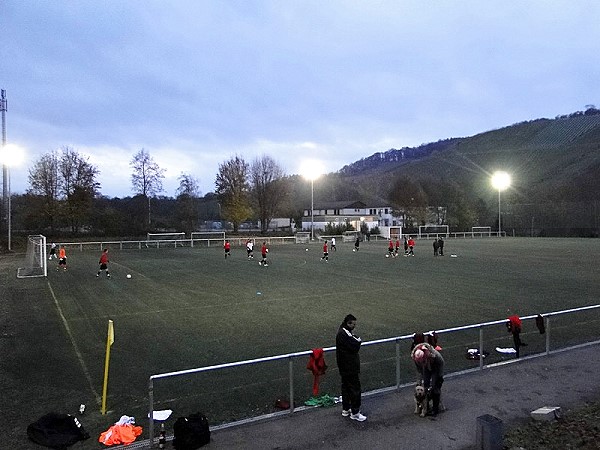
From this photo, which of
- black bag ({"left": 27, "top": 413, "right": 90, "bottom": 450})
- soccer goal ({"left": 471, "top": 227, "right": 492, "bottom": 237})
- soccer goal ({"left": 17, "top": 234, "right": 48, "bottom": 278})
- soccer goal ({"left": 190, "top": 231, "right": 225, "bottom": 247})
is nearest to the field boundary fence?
black bag ({"left": 27, "top": 413, "right": 90, "bottom": 450})

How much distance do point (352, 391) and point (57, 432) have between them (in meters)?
4.10

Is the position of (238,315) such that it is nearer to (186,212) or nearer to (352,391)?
(352,391)

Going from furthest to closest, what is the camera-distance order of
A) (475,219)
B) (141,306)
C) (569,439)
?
(475,219) → (141,306) → (569,439)

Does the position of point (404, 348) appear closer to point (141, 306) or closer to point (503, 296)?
point (503, 296)

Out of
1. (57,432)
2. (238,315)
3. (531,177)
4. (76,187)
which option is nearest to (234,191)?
(76,187)

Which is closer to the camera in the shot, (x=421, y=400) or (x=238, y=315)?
(x=421, y=400)

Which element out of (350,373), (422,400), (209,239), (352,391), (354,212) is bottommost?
(422,400)

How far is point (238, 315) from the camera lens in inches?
555

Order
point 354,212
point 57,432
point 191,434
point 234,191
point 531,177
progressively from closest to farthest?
point 191,434 < point 57,432 < point 234,191 < point 354,212 < point 531,177

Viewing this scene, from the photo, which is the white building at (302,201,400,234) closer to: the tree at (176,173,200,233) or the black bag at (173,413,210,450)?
the tree at (176,173,200,233)

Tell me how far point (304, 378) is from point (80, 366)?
188 inches

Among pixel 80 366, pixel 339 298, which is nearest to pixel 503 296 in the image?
pixel 339 298

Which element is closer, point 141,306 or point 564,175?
point 141,306

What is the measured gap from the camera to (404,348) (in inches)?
410
